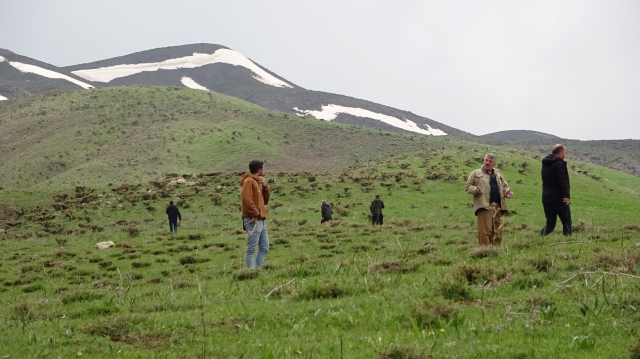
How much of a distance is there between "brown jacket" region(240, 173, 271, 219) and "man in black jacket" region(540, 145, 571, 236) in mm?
7279

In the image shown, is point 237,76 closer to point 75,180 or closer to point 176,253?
point 75,180

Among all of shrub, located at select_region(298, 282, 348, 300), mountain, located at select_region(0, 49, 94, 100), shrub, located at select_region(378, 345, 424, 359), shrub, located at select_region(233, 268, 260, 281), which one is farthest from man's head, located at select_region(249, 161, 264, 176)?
mountain, located at select_region(0, 49, 94, 100)

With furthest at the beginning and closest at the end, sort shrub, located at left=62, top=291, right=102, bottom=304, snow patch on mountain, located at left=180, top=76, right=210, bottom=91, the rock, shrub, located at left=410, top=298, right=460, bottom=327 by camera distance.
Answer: snow patch on mountain, located at left=180, top=76, right=210, bottom=91
the rock
shrub, located at left=62, top=291, right=102, bottom=304
shrub, located at left=410, top=298, right=460, bottom=327

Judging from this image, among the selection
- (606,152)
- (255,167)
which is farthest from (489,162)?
(606,152)

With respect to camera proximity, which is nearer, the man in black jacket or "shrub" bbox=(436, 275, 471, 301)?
"shrub" bbox=(436, 275, 471, 301)

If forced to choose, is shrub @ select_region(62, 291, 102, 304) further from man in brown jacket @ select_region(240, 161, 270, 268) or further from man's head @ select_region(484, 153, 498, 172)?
man's head @ select_region(484, 153, 498, 172)

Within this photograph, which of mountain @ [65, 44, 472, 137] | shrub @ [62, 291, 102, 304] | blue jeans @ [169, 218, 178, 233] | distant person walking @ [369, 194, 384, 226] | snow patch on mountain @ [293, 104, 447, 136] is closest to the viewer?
shrub @ [62, 291, 102, 304]

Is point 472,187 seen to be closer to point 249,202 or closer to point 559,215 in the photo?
point 559,215

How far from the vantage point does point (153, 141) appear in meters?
80.1

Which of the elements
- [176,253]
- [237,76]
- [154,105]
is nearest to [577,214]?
[176,253]

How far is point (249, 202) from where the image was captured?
11.3m

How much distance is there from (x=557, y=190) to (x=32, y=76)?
7323 inches

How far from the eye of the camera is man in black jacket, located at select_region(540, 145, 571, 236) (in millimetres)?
12602

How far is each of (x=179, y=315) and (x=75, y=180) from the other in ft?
202
